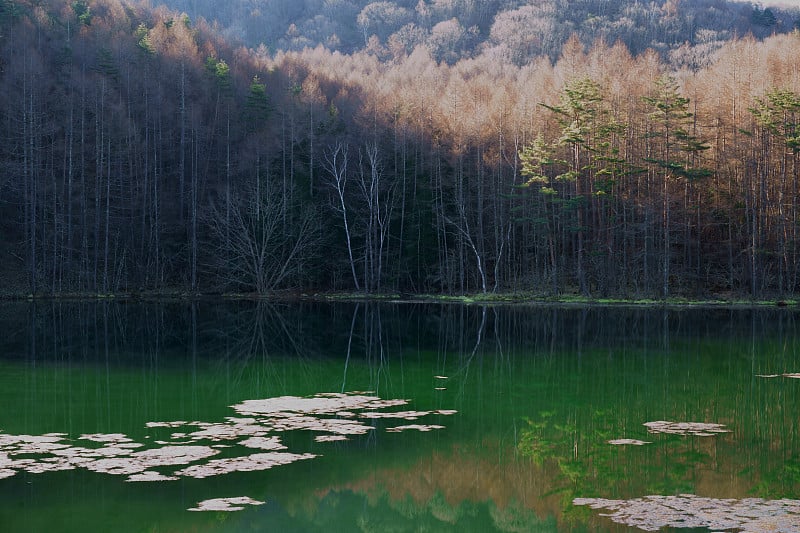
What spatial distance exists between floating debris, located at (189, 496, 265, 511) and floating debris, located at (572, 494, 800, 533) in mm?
3430

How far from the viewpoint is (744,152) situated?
40469mm

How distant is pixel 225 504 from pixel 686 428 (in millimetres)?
6949

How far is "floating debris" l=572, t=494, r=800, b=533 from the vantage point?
24.8 ft

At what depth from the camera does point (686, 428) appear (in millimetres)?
11789

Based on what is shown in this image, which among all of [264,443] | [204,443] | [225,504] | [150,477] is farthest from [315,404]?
[225,504]

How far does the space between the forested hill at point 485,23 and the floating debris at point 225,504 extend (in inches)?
3376

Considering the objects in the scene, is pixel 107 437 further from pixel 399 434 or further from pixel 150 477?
pixel 399 434

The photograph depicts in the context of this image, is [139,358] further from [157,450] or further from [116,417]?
[157,450]

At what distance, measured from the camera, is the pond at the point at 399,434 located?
8219mm

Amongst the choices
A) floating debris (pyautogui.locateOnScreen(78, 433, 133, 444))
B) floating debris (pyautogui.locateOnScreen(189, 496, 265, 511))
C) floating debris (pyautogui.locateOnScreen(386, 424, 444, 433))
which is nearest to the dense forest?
floating debris (pyautogui.locateOnScreen(386, 424, 444, 433))

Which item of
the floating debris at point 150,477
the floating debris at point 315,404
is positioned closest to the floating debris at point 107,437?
the floating debris at point 150,477

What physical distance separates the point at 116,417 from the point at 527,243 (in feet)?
113

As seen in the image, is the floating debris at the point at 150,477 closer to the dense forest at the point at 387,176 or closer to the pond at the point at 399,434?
the pond at the point at 399,434

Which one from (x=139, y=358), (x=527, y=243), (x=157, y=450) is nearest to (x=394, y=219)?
(x=527, y=243)
